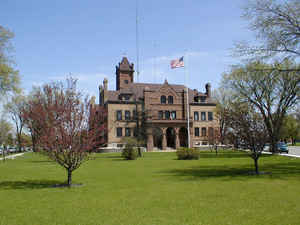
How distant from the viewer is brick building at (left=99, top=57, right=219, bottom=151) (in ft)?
179

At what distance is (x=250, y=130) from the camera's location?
704 inches

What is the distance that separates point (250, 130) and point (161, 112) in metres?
39.5

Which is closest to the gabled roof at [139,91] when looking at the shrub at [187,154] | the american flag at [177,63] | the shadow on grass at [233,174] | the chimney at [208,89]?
the chimney at [208,89]

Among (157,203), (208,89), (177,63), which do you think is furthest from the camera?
(208,89)

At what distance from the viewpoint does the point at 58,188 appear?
13594 millimetres

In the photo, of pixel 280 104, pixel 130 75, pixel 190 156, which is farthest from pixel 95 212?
pixel 130 75

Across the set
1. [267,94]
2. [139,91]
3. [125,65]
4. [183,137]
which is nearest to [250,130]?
[267,94]

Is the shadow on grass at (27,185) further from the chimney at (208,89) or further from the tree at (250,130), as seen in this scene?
the chimney at (208,89)

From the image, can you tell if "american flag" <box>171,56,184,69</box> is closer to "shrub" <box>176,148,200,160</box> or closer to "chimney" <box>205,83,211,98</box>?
"shrub" <box>176,148,200,160</box>

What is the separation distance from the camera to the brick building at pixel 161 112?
5456cm

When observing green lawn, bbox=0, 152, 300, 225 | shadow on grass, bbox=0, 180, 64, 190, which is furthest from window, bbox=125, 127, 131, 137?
green lawn, bbox=0, 152, 300, 225

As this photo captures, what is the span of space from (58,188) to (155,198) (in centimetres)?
554

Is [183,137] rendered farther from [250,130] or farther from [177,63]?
[250,130]

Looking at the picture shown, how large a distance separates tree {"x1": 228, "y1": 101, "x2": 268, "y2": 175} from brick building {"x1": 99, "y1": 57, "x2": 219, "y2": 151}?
33.4 meters
